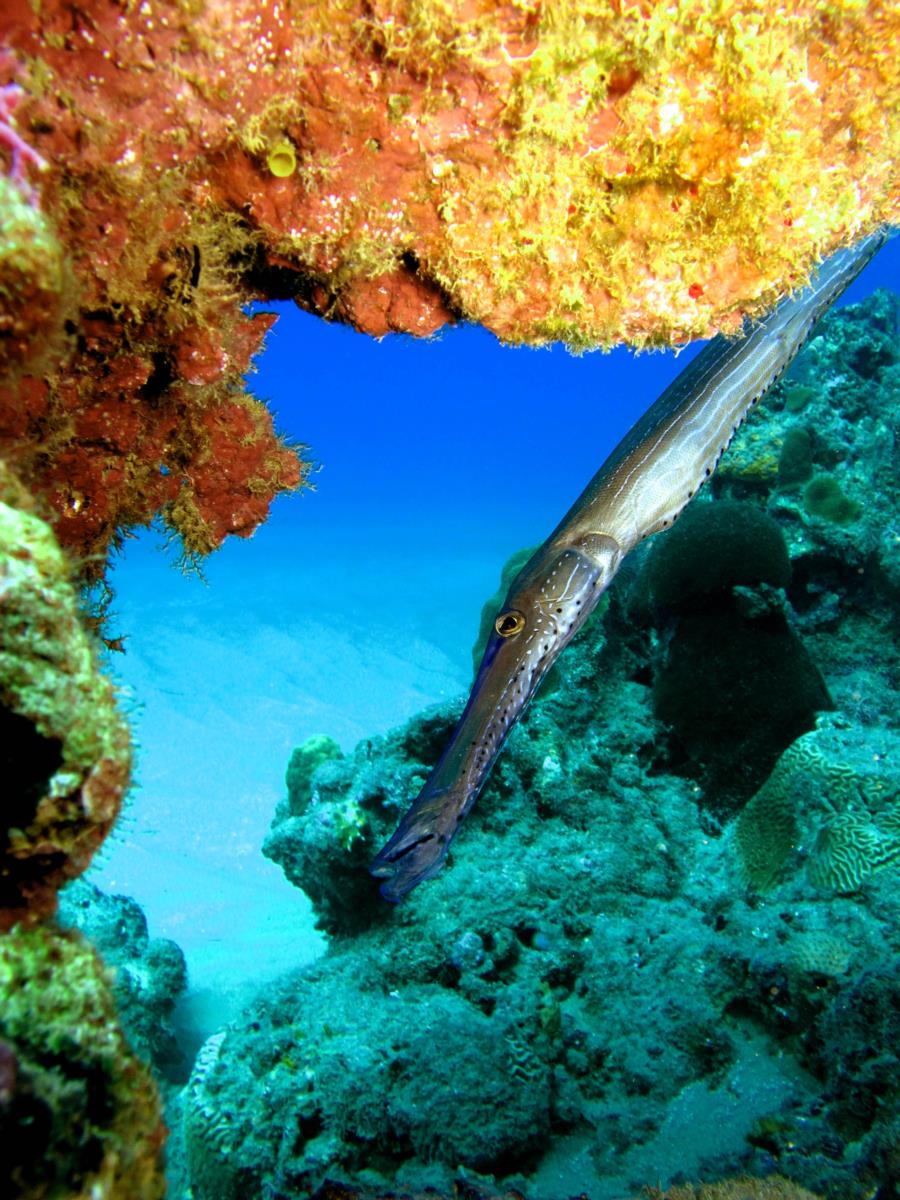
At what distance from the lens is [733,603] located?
22.3ft

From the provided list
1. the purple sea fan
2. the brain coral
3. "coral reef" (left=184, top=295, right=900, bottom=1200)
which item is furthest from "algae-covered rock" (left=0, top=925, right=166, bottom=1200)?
the brain coral

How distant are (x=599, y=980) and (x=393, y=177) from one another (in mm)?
4931

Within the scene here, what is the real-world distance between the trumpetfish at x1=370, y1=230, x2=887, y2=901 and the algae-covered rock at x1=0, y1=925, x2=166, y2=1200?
5.01 ft

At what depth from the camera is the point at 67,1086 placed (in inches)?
47.9

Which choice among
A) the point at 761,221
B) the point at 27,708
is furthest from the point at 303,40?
the point at 27,708

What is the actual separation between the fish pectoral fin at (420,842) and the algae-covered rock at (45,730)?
1.52m

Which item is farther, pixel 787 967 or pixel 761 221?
pixel 787 967

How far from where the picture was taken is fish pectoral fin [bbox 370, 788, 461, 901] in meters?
2.82

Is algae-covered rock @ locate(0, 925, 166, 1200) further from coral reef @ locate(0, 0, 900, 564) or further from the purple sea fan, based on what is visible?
the purple sea fan

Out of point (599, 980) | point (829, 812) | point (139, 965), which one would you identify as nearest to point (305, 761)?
point (139, 965)

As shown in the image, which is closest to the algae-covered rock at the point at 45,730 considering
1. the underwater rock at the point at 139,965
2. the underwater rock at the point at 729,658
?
the underwater rock at the point at 139,965

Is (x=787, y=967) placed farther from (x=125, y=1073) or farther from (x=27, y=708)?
(x=27, y=708)

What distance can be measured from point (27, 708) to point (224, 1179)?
4.47 meters

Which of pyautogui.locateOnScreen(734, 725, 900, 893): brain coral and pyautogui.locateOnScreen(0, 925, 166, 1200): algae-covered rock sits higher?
pyautogui.locateOnScreen(734, 725, 900, 893): brain coral
